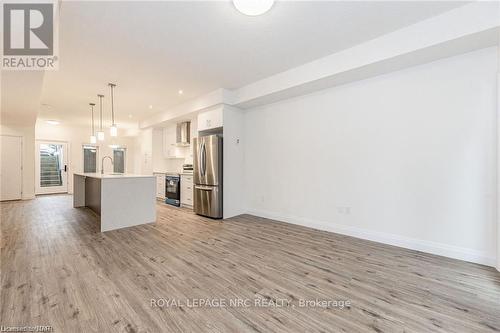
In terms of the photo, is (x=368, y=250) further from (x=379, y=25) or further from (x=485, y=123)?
(x=379, y=25)

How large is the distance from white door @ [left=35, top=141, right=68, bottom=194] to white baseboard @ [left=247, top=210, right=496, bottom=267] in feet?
31.2

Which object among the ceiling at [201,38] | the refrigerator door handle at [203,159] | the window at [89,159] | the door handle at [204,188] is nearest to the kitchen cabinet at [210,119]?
the refrigerator door handle at [203,159]

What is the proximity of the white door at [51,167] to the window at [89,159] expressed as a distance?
63 cm

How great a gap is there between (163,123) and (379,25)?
6335 millimetres

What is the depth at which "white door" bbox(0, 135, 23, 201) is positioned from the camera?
7.14 metres

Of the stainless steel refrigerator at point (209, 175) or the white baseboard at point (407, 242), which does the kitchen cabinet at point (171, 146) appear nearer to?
the stainless steel refrigerator at point (209, 175)

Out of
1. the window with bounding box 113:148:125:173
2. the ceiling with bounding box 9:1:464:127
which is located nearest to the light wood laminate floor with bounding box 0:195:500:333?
the ceiling with bounding box 9:1:464:127

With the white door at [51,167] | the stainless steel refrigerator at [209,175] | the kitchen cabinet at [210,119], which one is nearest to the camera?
the stainless steel refrigerator at [209,175]

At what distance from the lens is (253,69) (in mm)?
3973

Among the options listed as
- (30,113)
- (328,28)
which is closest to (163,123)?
(30,113)

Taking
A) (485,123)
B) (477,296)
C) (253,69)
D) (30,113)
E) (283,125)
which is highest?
(253,69)

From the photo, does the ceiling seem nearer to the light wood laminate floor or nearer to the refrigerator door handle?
the refrigerator door handle

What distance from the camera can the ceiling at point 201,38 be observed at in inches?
95.7

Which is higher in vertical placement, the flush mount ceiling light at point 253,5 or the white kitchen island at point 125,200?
the flush mount ceiling light at point 253,5
